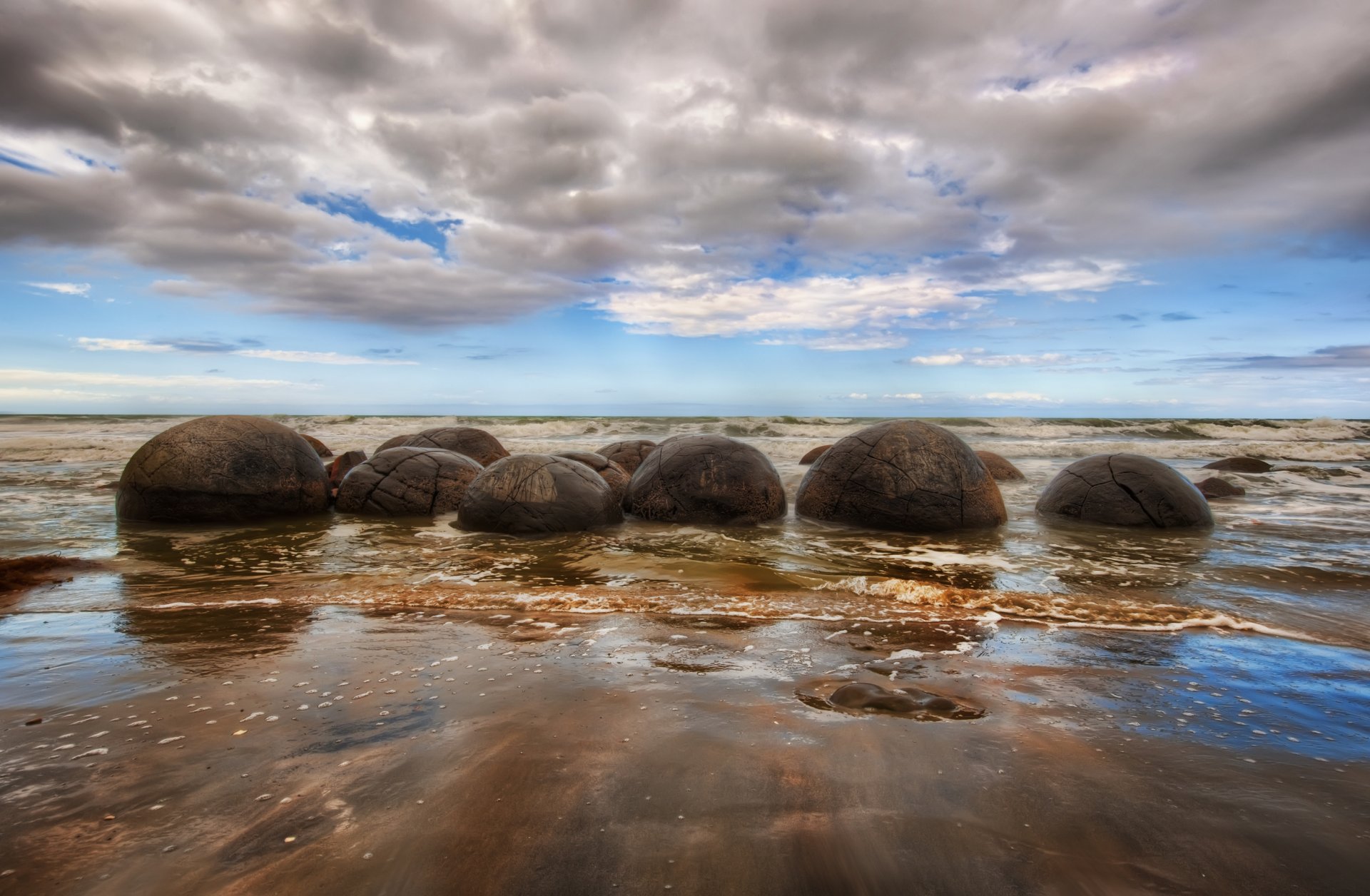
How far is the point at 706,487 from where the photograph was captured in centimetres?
863

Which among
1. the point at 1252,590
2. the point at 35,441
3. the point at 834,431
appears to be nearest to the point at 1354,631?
the point at 1252,590

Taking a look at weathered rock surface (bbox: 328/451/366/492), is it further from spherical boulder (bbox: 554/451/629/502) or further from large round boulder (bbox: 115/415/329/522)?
spherical boulder (bbox: 554/451/629/502)

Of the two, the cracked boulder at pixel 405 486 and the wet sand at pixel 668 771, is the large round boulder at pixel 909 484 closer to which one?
the wet sand at pixel 668 771

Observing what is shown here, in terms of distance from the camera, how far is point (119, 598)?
5.11 meters

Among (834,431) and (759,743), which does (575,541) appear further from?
(834,431)

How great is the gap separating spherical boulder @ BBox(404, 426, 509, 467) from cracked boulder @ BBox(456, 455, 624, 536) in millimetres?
3982

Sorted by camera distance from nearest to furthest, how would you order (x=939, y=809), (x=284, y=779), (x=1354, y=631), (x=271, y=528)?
(x=939, y=809) < (x=284, y=779) < (x=1354, y=631) < (x=271, y=528)

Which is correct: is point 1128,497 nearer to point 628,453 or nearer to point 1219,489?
point 1219,489

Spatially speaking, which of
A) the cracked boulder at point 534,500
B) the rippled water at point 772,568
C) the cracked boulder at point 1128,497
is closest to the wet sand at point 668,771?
the rippled water at point 772,568

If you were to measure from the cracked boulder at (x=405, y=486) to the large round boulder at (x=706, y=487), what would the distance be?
264cm

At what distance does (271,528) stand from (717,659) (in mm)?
7212

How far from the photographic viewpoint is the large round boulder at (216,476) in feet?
27.9

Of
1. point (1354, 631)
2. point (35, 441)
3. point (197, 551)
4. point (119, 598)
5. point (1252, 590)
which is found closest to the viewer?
point (1354, 631)

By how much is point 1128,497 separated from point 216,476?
39.0 feet
